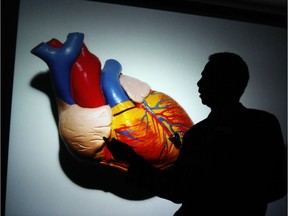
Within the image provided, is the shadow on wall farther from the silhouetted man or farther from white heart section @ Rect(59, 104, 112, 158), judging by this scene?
the silhouetted man

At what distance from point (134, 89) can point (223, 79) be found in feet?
1.35

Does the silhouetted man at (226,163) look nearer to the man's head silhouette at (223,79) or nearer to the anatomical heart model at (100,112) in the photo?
the man's head silhouette at (223,79)

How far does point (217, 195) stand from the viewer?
0.54 m

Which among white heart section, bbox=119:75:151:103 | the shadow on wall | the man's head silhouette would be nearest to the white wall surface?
the shadow on wall

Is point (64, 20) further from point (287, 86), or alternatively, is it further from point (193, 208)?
point (287, 86)

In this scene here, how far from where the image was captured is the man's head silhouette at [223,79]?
1.90ft

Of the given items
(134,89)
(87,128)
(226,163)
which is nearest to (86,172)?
(87,128)

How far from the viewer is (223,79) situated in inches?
22.7

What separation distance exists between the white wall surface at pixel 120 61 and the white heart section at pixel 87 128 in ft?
0.87

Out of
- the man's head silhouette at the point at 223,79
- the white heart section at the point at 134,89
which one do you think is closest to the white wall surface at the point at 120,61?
the white heart section at the point at 134,89

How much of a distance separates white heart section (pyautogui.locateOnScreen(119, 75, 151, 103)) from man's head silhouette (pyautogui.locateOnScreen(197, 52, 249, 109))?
1.13 ft

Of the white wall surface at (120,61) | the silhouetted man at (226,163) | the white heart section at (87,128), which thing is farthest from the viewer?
the white wall surface at (120,61)

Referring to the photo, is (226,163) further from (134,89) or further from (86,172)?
(86,172)

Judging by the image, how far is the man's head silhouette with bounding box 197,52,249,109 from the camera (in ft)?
1.90
